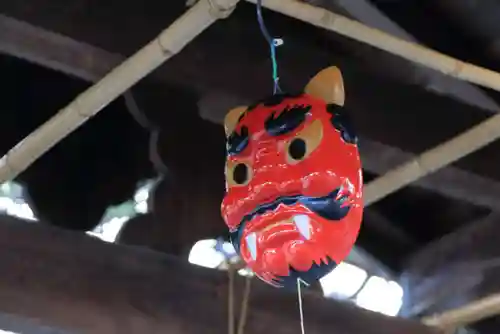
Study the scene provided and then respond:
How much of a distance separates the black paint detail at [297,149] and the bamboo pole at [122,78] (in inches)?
5.5

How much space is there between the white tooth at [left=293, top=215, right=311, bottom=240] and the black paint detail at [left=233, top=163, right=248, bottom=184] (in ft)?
0.24

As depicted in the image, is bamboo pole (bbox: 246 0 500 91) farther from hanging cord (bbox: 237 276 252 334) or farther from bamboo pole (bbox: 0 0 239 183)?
hanging cord (bbox: 237 276 252 334)

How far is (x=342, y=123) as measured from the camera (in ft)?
2.99

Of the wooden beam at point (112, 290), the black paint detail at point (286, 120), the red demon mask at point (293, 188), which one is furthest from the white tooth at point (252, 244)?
the wooden beam at point (112, 290)

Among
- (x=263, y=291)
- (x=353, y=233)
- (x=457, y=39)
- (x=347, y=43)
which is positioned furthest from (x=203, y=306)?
(x=457, y=39)

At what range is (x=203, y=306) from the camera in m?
1.21

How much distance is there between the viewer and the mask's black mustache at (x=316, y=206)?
2.80 ft

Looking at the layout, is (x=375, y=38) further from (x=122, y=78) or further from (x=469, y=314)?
(x=469, y=314)

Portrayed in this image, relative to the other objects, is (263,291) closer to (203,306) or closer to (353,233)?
(203,306)

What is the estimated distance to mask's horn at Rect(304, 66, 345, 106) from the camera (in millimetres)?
945

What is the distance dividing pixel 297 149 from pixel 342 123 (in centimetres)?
6

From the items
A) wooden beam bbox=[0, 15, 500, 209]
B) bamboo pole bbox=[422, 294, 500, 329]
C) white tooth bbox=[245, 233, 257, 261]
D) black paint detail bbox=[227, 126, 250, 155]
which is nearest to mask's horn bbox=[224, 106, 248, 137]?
black paint detail bbox=[227, 126, 250, 155]

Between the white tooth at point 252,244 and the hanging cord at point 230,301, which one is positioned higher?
the hanging cord at point 230,301

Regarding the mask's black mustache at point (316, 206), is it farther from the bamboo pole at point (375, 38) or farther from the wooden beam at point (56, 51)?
the wooden beam at point (56, 51)
